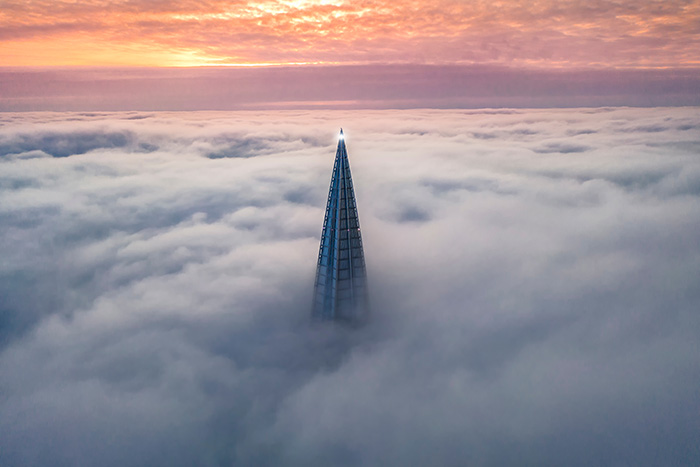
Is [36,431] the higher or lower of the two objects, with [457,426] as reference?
lower

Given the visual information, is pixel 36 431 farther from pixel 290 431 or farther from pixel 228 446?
pixel 290 431

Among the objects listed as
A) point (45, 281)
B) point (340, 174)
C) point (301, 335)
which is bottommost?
point (45, 281)

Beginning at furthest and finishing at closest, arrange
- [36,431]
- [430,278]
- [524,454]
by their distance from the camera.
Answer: [430,278] → [36,431] → [524,454]

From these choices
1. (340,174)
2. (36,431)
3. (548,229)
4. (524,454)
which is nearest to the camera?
(340,174)

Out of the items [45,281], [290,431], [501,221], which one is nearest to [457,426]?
[290,431]

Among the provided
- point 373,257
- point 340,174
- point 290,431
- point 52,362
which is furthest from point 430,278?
point 52,362

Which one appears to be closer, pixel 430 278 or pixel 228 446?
pixel 228 446
